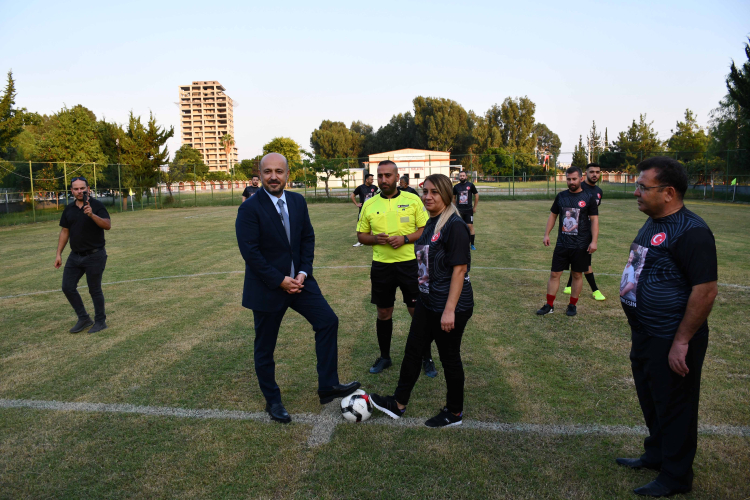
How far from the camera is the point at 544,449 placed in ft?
11.1

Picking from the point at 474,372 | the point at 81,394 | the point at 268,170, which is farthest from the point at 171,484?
the point at 474,372

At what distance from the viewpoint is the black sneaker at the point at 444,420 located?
12.2ft

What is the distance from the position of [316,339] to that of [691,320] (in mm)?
2711

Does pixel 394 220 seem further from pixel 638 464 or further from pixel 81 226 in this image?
pixel 81 226

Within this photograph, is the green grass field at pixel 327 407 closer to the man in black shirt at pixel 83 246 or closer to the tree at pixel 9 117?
the man in black shirt at pixel 83 246

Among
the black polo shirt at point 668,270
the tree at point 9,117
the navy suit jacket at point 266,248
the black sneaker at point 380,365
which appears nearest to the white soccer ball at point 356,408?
the black sneaker at point 380,365

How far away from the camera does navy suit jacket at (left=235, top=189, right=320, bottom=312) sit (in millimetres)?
3662

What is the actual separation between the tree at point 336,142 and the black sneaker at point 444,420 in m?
86.6

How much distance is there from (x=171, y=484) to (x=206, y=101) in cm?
17793

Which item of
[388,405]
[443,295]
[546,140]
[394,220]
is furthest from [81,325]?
[546,140]

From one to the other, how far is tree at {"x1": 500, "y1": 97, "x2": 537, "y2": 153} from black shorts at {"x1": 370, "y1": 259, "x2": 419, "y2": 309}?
295 ft

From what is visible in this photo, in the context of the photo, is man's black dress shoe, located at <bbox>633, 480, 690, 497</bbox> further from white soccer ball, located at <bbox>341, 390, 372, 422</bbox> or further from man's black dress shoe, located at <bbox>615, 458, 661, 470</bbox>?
white soccer ball, located at <bbox>341, 390, 372, 422</bbox>

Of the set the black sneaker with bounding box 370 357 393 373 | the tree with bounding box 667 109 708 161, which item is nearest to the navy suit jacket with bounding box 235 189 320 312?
the black sneaker with bounding box 370 357 393 373

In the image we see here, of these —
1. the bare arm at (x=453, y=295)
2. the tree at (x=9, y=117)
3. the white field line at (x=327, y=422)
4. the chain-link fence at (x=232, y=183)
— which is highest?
the tree at (x=9, y=117)
